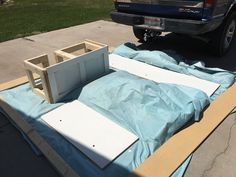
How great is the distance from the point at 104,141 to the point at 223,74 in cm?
236

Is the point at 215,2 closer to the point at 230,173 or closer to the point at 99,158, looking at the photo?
the point at 230,173

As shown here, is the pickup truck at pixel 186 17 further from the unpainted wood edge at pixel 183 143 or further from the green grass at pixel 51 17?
the green grass at pixel 51 17

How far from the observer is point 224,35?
4887 mm

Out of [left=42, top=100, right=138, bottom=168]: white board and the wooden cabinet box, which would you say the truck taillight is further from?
[left=42, top=100, right=138, bottom=168]: white board

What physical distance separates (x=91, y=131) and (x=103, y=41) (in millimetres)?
3854

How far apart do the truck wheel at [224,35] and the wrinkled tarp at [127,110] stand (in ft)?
5.84

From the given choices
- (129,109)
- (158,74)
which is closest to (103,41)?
(158,74)

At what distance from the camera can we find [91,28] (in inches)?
312

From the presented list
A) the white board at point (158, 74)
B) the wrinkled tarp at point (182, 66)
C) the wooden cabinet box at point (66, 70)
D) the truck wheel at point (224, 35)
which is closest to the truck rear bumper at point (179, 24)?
the truck wheel at point (224, 35)

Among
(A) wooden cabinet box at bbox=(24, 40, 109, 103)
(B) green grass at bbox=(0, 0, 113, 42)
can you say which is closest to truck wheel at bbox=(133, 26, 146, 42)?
(A) wooden cabinet box at bbox=(24, 40, 109, 103)

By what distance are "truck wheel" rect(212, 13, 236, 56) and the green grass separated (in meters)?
4.90

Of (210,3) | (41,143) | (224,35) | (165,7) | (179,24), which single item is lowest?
(41,143)

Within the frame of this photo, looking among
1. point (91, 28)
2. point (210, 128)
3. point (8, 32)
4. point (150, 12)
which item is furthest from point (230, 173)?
point (8, 32)

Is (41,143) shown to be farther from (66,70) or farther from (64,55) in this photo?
(64,55)
